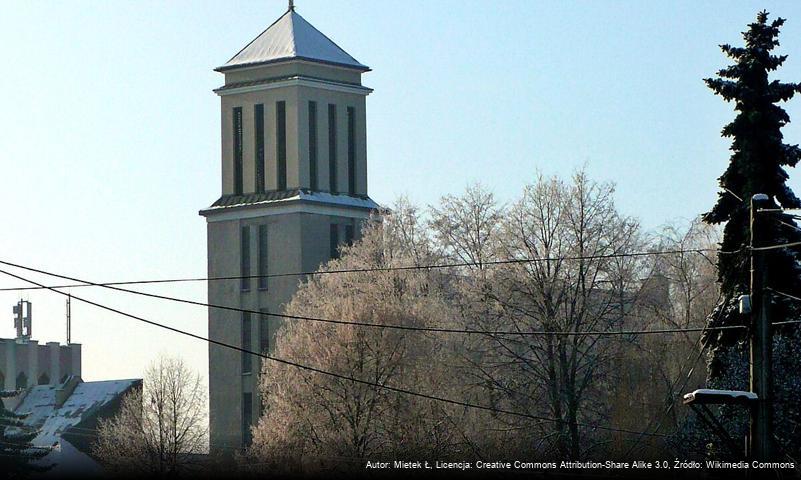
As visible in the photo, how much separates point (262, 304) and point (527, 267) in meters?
31.0

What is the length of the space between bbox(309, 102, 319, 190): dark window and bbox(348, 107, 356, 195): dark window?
2091mm

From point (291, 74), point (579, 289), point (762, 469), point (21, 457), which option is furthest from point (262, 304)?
point (762, 469)

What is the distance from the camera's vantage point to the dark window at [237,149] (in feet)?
282

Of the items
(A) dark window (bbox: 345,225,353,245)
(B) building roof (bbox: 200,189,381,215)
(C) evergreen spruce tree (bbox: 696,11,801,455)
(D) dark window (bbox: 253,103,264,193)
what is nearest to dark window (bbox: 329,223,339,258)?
(A) dark window (bbox: 345,225,353,245)

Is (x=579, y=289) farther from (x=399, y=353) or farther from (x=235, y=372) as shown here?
(x=235, y=372)

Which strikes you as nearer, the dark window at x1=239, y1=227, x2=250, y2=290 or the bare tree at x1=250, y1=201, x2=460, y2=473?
the bare tree at x1=250, y1=201, x2=460, y2=473

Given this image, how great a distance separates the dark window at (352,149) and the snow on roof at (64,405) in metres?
18.8

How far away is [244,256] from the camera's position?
84312 millimetres

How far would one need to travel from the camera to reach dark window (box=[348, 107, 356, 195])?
85.8 m

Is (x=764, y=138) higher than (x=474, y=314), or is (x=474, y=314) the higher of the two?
(x=764, y=138)

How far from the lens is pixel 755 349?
29234 millimetres

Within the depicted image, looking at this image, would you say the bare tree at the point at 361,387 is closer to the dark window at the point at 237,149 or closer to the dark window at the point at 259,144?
the dark window at the point at 259,144

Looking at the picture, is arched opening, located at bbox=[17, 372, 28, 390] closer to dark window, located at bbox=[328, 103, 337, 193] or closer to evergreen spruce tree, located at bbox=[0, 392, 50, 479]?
dark window, located at bbox=[328, 103, 337, 193]

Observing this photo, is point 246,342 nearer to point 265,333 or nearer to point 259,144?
point 265,333
